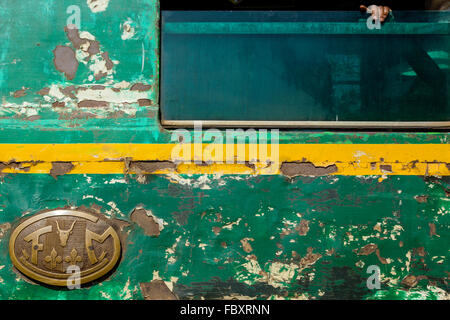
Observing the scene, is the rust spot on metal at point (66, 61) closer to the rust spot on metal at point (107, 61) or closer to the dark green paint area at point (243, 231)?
the rust spot on metal at point (107, 61)

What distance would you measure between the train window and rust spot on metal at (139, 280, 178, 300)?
29.7 inches

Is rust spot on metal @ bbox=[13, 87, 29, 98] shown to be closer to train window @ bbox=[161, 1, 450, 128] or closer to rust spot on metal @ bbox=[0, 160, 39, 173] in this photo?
rust spot on metal @ bbox=[0, 160, 39, 173]

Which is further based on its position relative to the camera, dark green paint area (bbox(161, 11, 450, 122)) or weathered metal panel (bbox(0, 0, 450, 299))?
dark green paint area (bbox(161, 11, 450, 122))

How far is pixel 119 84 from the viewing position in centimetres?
181

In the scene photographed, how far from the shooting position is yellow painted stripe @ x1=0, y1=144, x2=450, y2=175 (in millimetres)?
1787

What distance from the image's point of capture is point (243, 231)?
1.79 meters

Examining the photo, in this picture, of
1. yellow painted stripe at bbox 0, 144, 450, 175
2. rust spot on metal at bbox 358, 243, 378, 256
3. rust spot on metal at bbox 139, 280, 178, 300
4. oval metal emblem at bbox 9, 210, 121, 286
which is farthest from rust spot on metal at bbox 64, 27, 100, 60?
rust spot on metal at bbox 358, 243, 378, 256

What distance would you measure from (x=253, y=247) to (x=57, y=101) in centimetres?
106

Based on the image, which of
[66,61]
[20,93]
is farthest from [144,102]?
[20,93]

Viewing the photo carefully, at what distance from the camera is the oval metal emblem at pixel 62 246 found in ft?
5.69

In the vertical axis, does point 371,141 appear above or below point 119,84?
below
